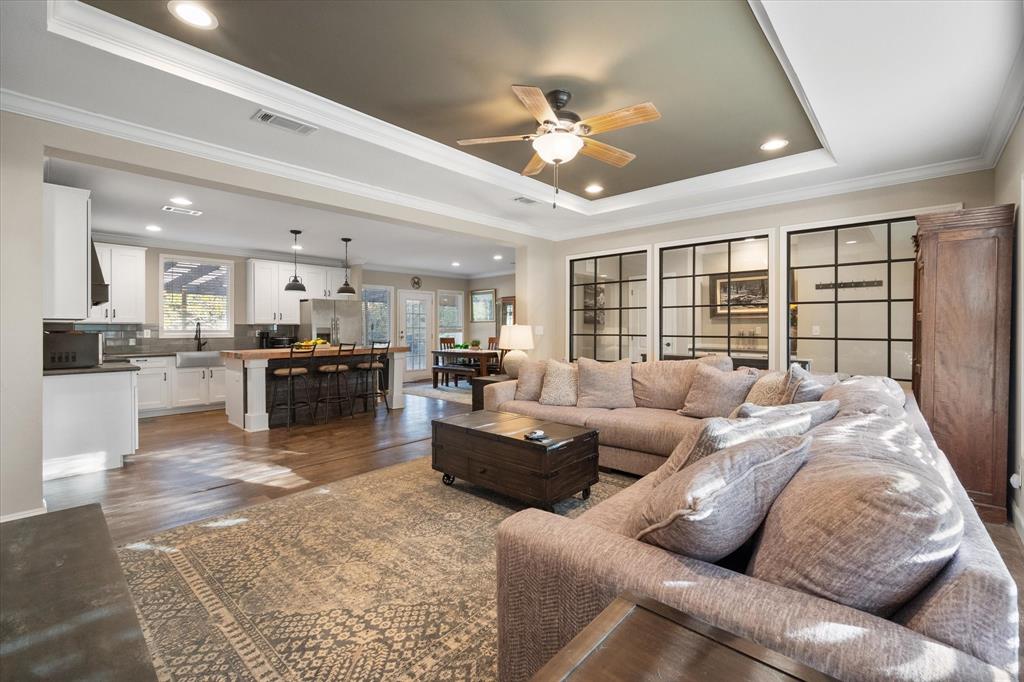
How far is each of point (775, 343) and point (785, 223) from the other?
1.20 meters

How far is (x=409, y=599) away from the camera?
2.08 meters

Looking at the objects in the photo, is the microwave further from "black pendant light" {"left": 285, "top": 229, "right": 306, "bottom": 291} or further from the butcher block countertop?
"black pendant light" {"left": 285, "top": 229, "right": 306, "bottom": 291}

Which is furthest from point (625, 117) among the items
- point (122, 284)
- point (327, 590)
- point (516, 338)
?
point (122, 284)

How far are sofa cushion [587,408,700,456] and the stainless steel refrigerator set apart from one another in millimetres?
5990

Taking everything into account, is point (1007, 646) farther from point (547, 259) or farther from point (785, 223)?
point (547, 259)

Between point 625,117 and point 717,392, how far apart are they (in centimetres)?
225

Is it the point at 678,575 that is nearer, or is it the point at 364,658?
the point at 678,575

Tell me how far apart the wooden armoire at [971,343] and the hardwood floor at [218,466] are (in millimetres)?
4151

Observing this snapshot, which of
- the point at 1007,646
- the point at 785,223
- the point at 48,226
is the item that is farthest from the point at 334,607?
the point at 785,223

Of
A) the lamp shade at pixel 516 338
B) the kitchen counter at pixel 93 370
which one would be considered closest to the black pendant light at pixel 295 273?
the kitchen counter at pixel 93 370

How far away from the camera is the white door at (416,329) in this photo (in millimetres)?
10508

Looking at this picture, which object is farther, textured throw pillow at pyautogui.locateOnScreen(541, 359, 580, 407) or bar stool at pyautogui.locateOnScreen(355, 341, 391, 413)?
bar stool at pyautogui.locateOnScreen(355, 341, 391, 413)

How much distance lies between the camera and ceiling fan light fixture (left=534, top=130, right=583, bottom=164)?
110 inches

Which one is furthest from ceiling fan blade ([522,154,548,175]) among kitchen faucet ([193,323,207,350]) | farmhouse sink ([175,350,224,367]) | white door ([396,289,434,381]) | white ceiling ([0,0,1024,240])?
white door ([396,289,434,381])
